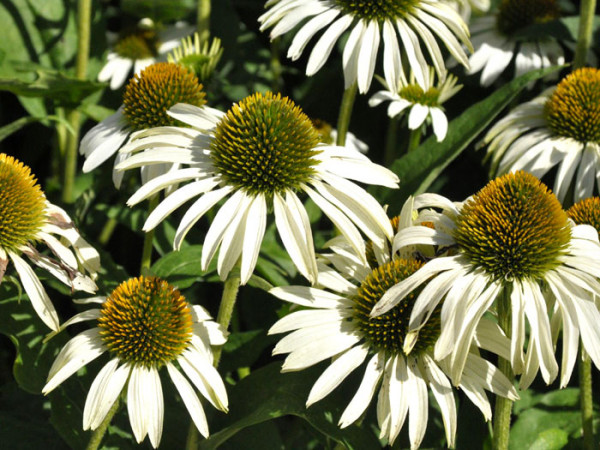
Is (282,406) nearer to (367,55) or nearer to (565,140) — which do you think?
(367,55)

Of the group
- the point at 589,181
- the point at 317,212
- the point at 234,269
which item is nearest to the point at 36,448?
the point at 234,269

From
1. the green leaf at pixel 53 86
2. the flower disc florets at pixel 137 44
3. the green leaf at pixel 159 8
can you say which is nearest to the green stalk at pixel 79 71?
the green leaf at pixel 53 86

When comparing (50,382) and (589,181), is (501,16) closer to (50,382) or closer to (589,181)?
(589,181)

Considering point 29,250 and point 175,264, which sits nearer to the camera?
point 29,250

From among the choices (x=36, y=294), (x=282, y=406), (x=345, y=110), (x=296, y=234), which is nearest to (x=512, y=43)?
(x=345, y=110)

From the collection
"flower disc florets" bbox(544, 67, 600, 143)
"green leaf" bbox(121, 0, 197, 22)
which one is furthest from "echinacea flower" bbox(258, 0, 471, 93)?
"green leaf" bbox(121, 0, 197, 22)

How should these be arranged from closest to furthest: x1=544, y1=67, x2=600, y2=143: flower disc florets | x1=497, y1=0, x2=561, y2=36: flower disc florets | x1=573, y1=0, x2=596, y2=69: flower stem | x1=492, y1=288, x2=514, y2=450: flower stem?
x1=492, y1=288, x2=514, y2=450: flower stem
x1=544, y1=67, x2=600, y2=143: flower disc florets
x1=573, y1=0, x2=596, y2=69: flower stem
x1=497, y1=0, x2=561, y2=36: flower disc florets

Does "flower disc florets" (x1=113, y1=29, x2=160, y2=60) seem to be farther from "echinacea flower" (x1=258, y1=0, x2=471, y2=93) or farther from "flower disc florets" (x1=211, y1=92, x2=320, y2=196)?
"flower disc florets" (x1=211, y1=92, x2=320, y2=196)
